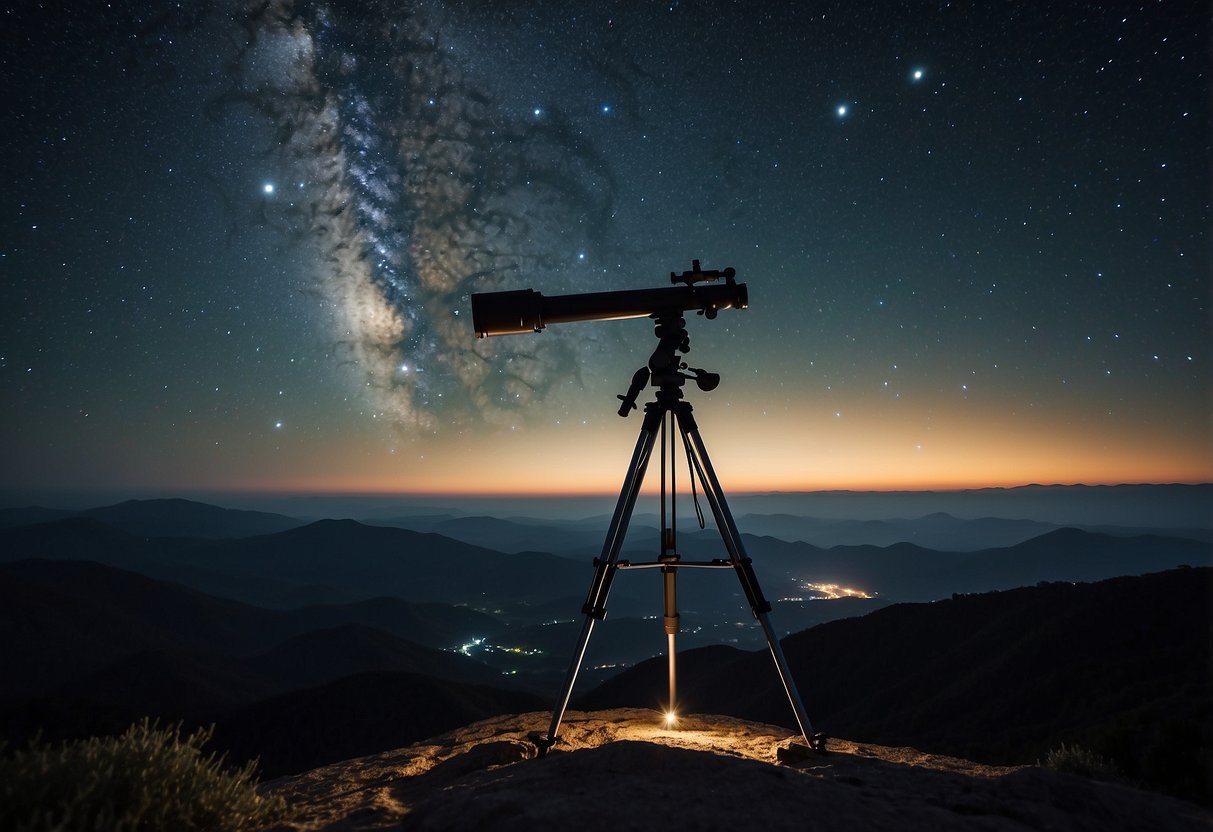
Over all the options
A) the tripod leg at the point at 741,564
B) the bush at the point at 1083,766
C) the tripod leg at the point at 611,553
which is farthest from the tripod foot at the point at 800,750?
the bush at the point at 1083,766

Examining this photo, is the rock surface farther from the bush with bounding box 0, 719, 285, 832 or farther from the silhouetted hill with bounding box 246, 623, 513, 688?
the silhouetted hill with bounding box 246, 623, 513, 688

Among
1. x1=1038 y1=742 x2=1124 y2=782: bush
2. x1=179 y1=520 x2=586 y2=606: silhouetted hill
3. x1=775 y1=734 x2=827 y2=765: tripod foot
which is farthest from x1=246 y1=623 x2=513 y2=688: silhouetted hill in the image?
x1=179 y1=520 x2=586 y2=606: silhouetted hill

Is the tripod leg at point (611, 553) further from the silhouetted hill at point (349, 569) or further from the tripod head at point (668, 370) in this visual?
the silhouetted hill at point (349, 569)

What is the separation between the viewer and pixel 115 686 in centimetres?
4678

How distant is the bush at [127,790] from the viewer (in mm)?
2023

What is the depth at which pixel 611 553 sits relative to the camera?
148 inches

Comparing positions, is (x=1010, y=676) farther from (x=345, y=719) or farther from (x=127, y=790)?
(x=345, y=719)

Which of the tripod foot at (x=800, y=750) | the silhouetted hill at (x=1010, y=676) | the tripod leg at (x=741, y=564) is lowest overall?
the silhouetted hill at (x=1010, y=676)

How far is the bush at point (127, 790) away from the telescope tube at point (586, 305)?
3.05 m

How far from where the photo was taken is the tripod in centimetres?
365

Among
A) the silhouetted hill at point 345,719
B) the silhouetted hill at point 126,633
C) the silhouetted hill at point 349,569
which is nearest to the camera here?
the silhouetted hill at point 345,719

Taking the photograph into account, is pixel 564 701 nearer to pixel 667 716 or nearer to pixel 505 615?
pixel 667 716

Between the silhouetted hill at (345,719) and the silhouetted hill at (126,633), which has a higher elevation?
the silhouetted hill at (345,719)

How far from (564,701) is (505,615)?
15020 cm
